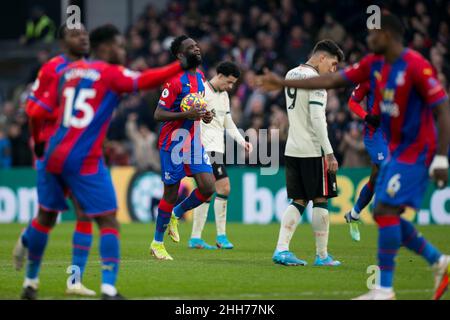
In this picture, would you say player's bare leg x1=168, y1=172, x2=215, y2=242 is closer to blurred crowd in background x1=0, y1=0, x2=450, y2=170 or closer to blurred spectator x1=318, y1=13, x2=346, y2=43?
blurred crowd in background x1=0, y1=0, x2=450, y2=170

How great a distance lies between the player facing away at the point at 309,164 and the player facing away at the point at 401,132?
2.91m

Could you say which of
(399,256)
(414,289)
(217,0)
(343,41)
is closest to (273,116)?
(343,41)

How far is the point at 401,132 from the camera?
829 centimetres

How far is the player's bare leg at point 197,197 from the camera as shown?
12461 mm

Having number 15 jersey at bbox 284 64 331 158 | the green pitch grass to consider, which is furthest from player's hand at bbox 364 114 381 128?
the green pitch grass

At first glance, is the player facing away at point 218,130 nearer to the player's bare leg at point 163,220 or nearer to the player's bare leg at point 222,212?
the player's bare leg at point 222,212

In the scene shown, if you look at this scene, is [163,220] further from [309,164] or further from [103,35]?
[103,35]

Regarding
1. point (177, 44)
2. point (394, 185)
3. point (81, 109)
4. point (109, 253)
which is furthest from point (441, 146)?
point (177, 44)

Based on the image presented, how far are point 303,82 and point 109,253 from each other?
2.30 meters

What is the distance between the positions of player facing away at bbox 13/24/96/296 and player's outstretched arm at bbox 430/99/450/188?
3.14 metres

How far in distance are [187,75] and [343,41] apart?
425 inches

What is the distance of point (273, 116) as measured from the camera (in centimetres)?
2133

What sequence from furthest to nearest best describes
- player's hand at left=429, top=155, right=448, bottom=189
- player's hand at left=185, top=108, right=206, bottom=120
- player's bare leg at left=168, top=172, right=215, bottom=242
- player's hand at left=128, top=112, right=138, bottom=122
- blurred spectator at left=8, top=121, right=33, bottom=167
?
blurred spectator at left=8, top=121, right=33, bottom=167 → player's hand at left=128, top=112, right=138, bottom=122 → player's bare leg at left=168, top=172, right=215, bottom=242 → player's hand at left=185, top=108, right=206, bottom=120 → player's hand at left=429, top=155, right=448, bottom=189

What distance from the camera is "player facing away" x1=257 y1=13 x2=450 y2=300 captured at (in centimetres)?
804
